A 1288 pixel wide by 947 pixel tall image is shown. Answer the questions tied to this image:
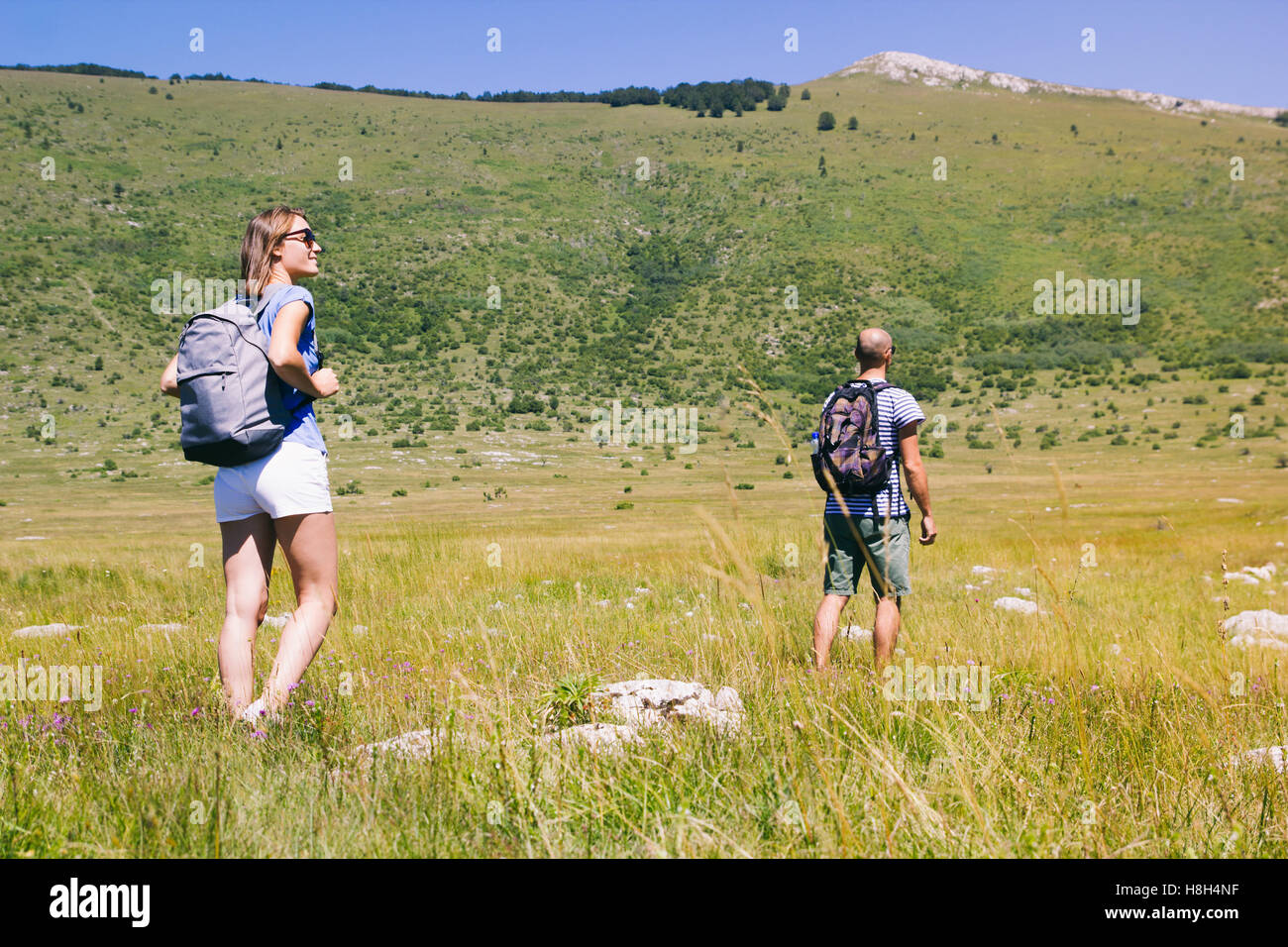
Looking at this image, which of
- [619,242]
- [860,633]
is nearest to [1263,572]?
[860,633]

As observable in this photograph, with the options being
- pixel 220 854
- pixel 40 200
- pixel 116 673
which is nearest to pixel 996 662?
pixel 220 854

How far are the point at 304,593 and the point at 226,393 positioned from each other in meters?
0.93

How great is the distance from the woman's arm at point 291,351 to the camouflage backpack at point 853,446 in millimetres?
2931

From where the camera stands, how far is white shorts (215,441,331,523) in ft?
11.3

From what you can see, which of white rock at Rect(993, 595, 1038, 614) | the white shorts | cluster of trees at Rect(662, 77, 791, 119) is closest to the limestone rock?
white rock at Rect(993, 595, 1038, 614)

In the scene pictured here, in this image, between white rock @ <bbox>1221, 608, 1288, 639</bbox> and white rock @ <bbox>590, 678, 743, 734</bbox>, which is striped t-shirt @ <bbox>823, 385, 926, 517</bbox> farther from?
white rock @ <bbox>1221, 608, 1288, 639</bbox>

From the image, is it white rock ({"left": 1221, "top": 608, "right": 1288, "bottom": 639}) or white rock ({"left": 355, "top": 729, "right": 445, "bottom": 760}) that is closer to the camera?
white rock ({"left": 355, "top": 729, "right": 445, "bottom": 760})

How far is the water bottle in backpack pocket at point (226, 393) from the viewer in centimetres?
330

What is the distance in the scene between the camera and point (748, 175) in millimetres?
111000

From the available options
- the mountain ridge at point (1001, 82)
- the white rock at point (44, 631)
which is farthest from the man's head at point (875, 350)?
the mountain ridge at point (1001, 82)

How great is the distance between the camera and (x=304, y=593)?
3615 millimetres

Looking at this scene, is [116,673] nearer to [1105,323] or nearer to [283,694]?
[283,694]

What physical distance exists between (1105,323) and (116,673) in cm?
9419

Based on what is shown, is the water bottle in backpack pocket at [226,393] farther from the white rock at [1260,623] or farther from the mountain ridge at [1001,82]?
the mountain ridge at [1001,82]
